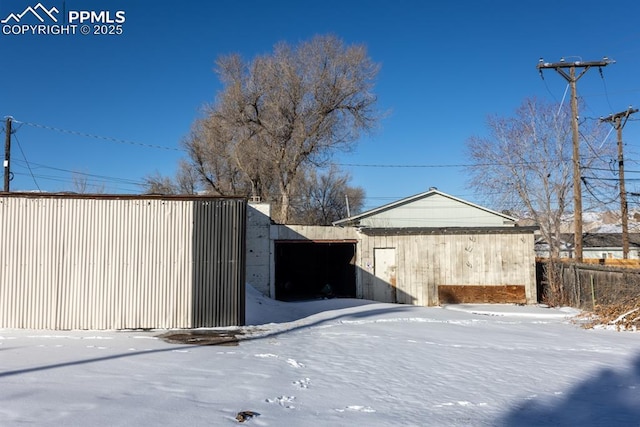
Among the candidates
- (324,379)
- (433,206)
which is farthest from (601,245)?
(324,379)

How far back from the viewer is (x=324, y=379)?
6547mm

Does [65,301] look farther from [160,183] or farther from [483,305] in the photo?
[160,183]

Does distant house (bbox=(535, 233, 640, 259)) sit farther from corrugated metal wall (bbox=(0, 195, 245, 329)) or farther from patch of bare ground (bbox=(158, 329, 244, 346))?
corrugated metal wall (bbox=(0, 195, 245, 329))

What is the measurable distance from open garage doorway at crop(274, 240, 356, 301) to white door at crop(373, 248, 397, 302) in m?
1.01

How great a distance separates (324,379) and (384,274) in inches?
515

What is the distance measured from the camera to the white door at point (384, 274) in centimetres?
1925

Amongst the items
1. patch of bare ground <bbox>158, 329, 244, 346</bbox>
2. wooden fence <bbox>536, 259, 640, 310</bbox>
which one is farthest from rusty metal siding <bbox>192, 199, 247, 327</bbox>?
wooden fence <bbox>536, 259, 640, 310</bbox>

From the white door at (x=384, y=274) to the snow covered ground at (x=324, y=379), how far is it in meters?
8.12

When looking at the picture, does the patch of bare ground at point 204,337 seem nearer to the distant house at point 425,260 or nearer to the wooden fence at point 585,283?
the distant house at point 425,260

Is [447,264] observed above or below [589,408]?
above

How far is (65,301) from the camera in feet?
32.9

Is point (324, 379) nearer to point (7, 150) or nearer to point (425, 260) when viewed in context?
point (425, 260)

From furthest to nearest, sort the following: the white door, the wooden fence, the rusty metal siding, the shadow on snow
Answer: the white door → the wooden fence → the rusty metal siding → the shadow on snow

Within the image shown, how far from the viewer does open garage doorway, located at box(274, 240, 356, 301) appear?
68.5 feet
